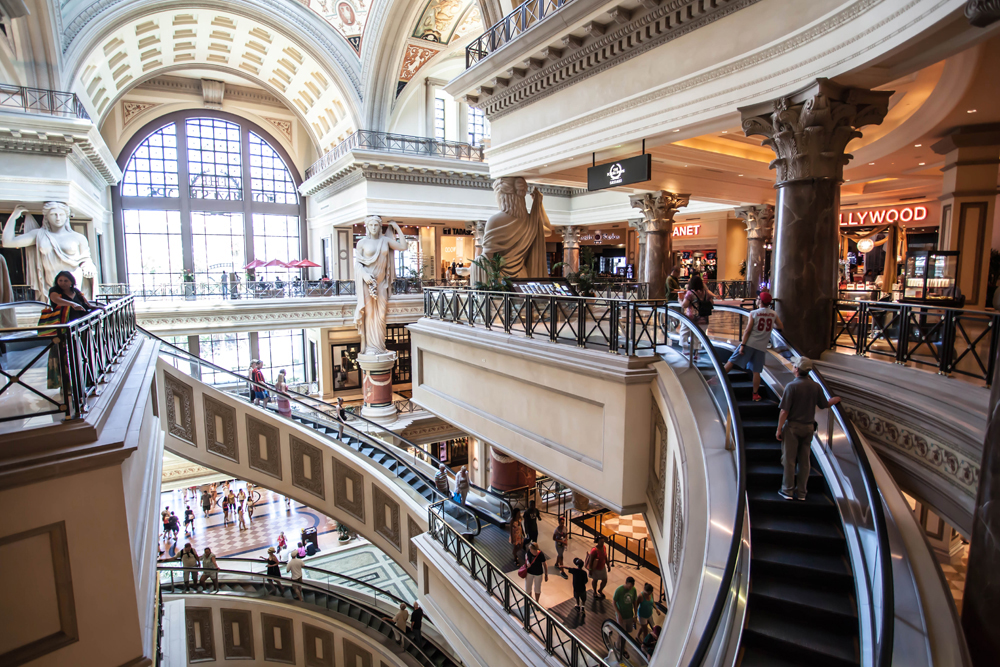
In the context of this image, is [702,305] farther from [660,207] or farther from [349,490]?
[349,490]

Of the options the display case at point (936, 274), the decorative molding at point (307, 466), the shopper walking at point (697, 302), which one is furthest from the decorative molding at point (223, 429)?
the display case at point (936, 274)

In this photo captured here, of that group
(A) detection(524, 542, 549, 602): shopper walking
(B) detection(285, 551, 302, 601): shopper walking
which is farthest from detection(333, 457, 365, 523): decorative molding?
(A) detection(524, 542, 549, 602): shopper walking

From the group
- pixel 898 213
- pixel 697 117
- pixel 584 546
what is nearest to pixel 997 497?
pixel 697 117

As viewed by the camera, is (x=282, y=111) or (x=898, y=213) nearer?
(x=898, y=213)

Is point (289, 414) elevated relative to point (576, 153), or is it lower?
lower

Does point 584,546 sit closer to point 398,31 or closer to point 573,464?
point 573,464

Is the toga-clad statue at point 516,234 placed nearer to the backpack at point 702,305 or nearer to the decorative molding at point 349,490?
the backpack at point 702,305

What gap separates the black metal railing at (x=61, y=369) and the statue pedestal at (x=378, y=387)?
12224mm

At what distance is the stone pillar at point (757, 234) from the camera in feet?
46.0

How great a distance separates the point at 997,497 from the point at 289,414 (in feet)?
36.7

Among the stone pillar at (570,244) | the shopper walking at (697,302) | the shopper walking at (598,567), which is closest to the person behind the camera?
the shopper walking at (697,302)

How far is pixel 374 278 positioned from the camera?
51.9 feet

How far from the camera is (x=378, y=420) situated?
16281 millimetres

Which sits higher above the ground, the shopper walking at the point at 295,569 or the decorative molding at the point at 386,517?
the decorative molding at the point at 386,517
